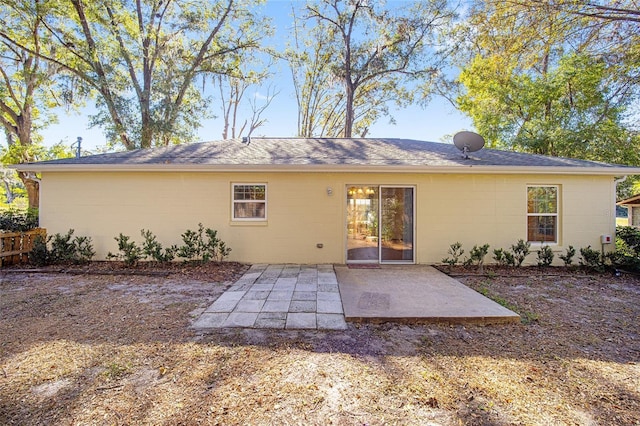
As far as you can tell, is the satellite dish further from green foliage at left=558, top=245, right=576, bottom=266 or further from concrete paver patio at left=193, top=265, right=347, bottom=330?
concrete paver patio at left=193, top=265, right=347, bottom=330

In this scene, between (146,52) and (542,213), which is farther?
(146,52)

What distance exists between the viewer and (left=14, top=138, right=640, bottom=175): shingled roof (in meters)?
6.89

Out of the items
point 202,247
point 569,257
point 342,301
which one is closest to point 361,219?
point 342,301

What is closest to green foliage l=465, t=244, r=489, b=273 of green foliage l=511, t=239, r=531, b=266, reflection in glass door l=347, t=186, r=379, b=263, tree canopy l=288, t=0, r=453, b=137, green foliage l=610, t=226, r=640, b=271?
green foliage l=511, t=239, r=531, b=266

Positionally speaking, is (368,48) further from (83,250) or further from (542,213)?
(83,250)

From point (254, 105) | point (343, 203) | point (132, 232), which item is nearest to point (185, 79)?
point (254, 105)

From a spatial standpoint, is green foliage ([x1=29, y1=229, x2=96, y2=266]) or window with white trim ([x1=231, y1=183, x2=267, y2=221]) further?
window with white trim ([x1=231, y1=183, x2=267, y2=221])

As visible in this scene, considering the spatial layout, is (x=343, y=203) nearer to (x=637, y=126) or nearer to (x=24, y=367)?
(x=24, y=367)

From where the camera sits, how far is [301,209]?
725 cm

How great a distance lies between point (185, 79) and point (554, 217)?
635 inches

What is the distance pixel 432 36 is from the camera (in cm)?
1512

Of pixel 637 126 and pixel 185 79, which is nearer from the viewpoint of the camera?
pixel 637 126

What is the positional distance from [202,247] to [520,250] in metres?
7.71

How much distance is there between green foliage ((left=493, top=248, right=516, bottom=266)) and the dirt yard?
2436 millimetres
